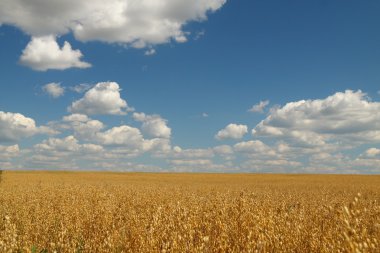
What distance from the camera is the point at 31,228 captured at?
375 inches

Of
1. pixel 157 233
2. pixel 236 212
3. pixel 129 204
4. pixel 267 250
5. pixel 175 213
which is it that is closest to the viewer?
pixel 267 250

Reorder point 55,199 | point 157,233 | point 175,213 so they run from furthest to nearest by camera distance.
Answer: point 55,199
point 175,213
point 157,233

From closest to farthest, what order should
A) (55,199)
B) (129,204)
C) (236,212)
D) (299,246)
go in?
(299,246), (236,212), (129,204), (55,199)

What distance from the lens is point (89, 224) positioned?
35.0ft

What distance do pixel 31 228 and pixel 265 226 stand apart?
20.6 feet

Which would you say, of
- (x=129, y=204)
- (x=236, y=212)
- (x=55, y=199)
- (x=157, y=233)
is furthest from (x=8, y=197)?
(x=157, y=233)

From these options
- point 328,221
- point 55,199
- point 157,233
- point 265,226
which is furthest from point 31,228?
point 55,199

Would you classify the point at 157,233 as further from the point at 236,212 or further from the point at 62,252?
the point at 236,212

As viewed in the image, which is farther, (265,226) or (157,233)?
(265,226)

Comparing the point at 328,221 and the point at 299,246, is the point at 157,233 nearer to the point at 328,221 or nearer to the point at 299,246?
the point at 299,246

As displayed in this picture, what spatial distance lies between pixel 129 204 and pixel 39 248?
27.5 feet

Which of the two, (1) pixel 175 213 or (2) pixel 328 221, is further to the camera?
(2) pixel 328 221

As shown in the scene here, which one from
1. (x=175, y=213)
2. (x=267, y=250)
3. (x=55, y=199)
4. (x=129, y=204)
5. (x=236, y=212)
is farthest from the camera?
(x=55, y=199)

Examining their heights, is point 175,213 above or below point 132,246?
above
